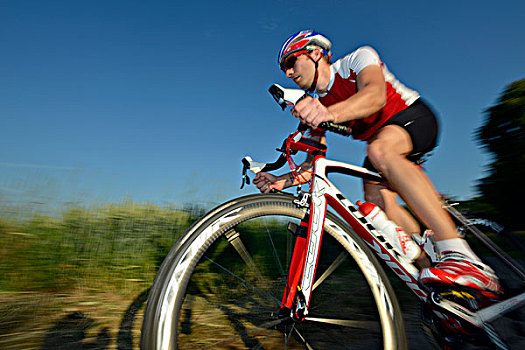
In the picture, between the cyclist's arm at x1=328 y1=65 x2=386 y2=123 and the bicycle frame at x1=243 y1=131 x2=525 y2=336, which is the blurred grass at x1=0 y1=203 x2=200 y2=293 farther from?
the cyclist's arm at x1=328 y1=65 x2=386 y2=123

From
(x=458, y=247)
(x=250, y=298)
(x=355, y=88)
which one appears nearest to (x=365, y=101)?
(x=355, y=88)

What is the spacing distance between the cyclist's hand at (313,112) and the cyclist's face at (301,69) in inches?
26.2

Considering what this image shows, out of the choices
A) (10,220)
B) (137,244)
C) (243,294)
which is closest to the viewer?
(243,294)

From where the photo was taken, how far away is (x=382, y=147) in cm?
198

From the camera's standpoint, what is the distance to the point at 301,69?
2.33 meters

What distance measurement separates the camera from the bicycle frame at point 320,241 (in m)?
1.75

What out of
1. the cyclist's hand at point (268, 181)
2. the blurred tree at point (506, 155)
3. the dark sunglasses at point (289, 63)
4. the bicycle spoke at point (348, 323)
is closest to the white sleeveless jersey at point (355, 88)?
the dark sunglasses at point (289, 63)

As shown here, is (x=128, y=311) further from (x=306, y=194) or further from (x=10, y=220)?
(x=306, y=194)

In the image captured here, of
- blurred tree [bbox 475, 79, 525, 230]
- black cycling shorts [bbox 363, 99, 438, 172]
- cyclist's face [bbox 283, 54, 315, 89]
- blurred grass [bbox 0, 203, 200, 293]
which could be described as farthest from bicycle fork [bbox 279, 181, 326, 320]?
blurred tree [bbox 475, 79, 525, 230]

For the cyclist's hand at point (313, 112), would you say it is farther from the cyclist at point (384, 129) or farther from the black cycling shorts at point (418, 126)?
the black cycling shorts at point (418, 126)

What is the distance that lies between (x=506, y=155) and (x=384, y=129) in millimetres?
2958

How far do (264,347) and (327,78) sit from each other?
1842 mm

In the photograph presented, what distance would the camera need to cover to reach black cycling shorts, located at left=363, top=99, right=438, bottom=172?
2.12m

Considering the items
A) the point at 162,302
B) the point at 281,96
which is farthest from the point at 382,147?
the point at 162,302
